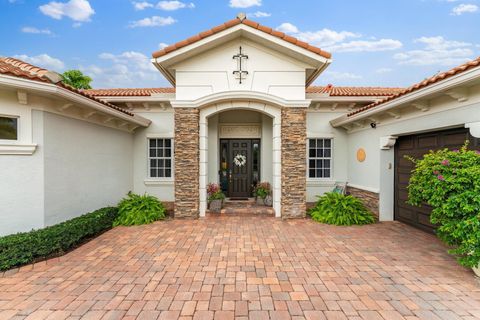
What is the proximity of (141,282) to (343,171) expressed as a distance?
8.08m

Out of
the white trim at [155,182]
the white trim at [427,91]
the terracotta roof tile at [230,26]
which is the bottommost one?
the white trim at [155,182]

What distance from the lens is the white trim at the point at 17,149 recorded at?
4562 millimetres

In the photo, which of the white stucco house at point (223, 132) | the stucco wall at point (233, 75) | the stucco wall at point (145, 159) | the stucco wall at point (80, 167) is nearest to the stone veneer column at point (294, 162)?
the white stucco house at point (223, 132)

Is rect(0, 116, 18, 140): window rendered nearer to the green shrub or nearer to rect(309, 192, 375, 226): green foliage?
the green shrub

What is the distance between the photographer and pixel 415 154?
244 inches

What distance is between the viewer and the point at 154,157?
9062 mm

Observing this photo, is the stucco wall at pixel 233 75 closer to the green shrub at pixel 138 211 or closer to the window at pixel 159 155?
the window at pixel 159 155

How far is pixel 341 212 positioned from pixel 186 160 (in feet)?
16.7

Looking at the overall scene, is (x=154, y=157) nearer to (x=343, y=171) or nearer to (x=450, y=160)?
(x=343, y=171)

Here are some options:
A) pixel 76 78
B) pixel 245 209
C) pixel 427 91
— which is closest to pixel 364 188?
pixel 427 91

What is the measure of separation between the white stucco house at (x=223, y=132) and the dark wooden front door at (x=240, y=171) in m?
0.04

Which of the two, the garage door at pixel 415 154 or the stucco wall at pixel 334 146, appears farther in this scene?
the stucco wall at pixel 334 146

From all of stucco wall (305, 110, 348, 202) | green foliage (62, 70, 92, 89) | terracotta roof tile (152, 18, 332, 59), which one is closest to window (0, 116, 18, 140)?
terracotta roof tile (152, 18, 332, 59)

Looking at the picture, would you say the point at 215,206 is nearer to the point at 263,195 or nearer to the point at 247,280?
the point at 263,195
